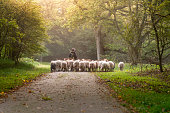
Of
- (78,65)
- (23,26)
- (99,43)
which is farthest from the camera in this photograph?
(99,43)

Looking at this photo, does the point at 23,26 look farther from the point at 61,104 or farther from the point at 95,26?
the point at 61,104

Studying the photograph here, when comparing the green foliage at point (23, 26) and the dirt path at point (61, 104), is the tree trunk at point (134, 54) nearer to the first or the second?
the dirt path at point (61, 104)

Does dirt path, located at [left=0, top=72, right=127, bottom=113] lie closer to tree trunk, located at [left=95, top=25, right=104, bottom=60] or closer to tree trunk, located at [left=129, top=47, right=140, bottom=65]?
tree trunk, located at [left=129, top=47, right=140, bottom=65]

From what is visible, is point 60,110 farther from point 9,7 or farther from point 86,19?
point 86,19

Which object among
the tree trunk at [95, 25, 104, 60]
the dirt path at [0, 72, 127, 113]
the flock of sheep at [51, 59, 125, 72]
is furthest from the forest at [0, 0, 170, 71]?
the dirt path at [0, 72, 127, 113]

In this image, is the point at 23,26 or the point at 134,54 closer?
the point at 134,54

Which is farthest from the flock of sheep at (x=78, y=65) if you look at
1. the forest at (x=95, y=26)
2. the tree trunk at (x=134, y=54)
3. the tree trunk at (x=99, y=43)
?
the tree trunk at (x=99, y=43)

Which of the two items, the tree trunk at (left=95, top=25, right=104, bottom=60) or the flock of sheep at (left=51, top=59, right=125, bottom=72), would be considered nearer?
the flock of sheep at (left=51, top=59, right=125, bottom=72)

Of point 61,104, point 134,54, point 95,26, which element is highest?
point 95,26

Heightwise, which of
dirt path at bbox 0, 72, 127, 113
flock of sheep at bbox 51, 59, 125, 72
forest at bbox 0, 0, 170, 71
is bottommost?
dirt path at bbox 0, 72, 127, 113

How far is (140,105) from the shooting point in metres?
5.89

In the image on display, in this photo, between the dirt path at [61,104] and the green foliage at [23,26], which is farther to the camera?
the green foliage at [23,26]

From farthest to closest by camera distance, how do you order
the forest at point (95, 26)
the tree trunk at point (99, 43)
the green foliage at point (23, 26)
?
the tree trunk at point (99, 43) → the green foliage at point (23, 26) → the forest at point (95, 26)

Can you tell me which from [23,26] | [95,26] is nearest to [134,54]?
[95,26]
